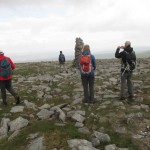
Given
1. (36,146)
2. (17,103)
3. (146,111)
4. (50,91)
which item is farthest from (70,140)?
(50,91)

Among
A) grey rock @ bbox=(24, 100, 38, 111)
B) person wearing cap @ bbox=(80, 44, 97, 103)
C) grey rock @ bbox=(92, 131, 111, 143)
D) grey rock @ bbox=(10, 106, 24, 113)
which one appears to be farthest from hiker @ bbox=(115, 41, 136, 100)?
grey rock @ bbox=(10, 106, 24, 113)

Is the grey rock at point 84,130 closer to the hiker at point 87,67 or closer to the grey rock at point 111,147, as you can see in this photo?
the grey rock at point 111,147

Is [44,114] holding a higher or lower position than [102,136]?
higher

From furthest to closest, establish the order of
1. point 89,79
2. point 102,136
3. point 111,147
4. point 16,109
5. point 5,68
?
point 89,79
point 5,68
point 16,109
point 102,136
point 111,147

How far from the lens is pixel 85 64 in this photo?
637 inches

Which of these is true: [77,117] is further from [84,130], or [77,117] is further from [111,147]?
[111,147]

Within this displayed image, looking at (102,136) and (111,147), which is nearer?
(111,147)

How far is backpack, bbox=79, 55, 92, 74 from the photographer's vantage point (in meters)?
16.1

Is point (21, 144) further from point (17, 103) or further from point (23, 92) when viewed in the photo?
point (23, 92)

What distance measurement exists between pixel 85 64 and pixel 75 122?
3802 mm

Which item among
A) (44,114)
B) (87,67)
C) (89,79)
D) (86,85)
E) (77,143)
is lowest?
(77,143)

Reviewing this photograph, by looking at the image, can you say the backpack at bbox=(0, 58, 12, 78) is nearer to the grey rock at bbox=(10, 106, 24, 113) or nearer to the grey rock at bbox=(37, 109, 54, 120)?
the grey rock at bbox=(10, 106, 24, 113)

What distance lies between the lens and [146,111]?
48.4 feet

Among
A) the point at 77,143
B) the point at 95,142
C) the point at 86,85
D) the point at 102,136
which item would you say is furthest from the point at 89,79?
the point at 77,143
